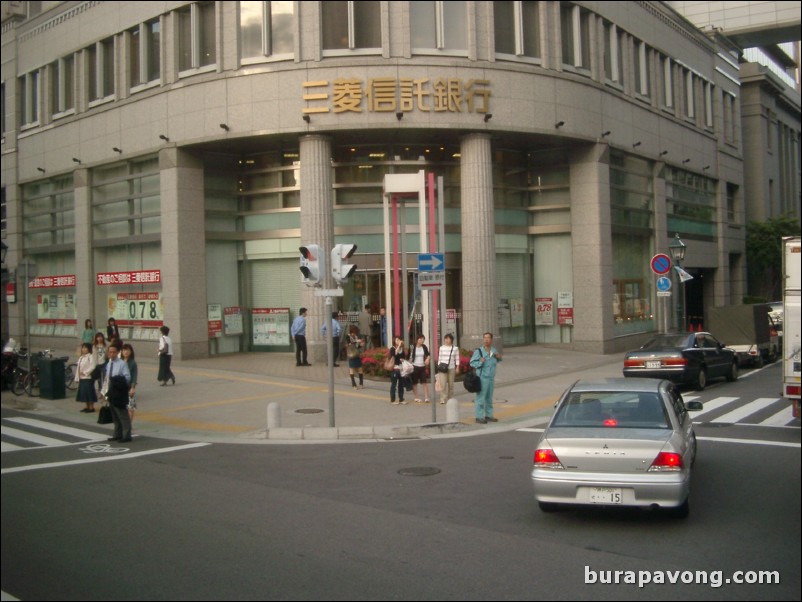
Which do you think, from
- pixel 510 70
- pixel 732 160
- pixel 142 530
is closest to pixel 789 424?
pixel 142 530

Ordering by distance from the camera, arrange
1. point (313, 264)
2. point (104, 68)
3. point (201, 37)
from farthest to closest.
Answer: point (104, 68), point (201, 37), point (313, 264)

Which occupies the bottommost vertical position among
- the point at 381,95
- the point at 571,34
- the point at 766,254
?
the point at 766,254

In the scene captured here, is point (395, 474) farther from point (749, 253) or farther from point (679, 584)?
point (749, 253)

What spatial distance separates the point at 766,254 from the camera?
50719 mm

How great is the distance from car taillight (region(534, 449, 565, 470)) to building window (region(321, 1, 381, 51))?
21054 millimetres

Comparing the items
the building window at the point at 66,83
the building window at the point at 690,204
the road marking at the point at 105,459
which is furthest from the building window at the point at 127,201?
the building window at the point at 690,204

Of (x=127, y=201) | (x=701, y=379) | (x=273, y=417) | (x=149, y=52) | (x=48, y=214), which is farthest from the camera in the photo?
(x=48, y=214)

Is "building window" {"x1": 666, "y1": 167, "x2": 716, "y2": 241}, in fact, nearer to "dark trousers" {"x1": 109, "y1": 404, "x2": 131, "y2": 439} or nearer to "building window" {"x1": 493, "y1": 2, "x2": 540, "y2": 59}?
"building window" {"x1": 493, "y1": 2, "x2": 540, "y2": 59}

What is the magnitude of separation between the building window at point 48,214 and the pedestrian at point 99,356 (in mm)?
17296

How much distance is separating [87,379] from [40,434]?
3.21 metres

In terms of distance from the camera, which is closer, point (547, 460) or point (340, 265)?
point (547, 460)

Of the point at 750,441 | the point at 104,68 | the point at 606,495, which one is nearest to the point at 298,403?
the point at 750,441

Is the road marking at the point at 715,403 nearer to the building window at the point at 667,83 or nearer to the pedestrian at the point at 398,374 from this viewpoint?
the pedestrian at the point at 398,374

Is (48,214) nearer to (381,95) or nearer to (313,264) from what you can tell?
(381,95)
